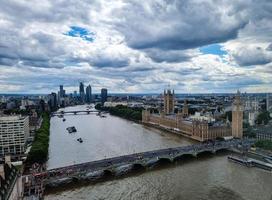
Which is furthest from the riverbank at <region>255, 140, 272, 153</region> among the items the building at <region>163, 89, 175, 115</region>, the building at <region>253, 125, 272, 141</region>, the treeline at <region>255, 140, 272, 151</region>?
the building at <region>163, 89, 175, 115</region>

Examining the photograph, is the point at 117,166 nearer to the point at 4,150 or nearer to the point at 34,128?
the point at 4,150

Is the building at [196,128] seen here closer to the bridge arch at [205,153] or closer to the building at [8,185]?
the bridge arch at [205,153]

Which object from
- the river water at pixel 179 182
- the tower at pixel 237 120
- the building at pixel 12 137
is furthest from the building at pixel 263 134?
the building at pixel 12 137

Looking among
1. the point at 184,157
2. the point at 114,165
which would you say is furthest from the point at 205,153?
the point at 114,165

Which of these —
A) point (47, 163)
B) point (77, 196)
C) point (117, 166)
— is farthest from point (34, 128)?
point (77, 196)

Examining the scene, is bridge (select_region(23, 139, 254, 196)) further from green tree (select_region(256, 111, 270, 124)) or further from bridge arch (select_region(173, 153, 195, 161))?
green tree (select_region(256, 111, 270, 124))

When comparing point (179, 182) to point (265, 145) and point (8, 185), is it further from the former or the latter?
point (265, 145)
